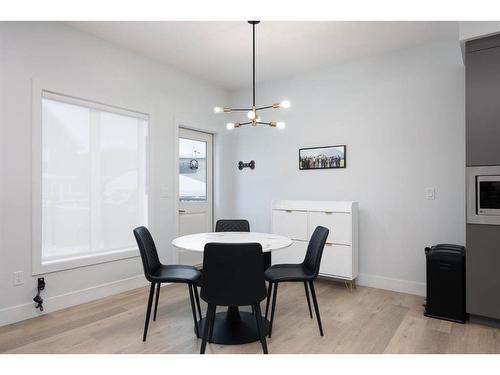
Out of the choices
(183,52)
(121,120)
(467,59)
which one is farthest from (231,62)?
(467,59)

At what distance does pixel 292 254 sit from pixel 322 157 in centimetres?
130

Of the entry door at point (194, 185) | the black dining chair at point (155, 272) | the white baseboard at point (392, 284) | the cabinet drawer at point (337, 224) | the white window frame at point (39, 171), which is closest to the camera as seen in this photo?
the black dining chair at point (155, 272)

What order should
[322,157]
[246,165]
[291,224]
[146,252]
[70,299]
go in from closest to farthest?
[146,252]
[70,299]
[291,224]
[322,157]
[246,165]

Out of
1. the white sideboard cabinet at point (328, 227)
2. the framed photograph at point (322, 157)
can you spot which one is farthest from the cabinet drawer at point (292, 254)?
the framed photograph at point (322, 157)

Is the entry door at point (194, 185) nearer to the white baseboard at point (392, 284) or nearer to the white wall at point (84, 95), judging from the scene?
the white wall at point (84, 95)

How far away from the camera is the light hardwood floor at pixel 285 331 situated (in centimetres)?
230

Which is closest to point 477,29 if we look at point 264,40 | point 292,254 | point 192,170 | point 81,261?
point 264,40

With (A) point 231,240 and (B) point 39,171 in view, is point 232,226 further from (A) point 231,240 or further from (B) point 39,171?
(B) point 39,171

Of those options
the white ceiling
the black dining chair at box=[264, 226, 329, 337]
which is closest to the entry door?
the white ceiling

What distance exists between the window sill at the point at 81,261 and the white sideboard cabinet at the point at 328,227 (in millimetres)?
1807

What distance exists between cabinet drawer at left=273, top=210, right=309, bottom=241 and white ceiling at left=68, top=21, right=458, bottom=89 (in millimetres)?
1893

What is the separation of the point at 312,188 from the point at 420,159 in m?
1.32

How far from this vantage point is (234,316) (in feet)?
8.72

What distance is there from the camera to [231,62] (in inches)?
158
